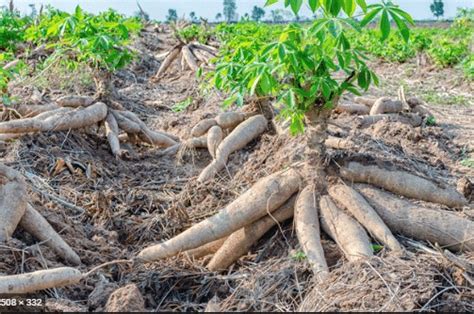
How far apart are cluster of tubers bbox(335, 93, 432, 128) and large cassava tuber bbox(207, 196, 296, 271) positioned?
309 cm

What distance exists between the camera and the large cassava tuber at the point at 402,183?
3344mm

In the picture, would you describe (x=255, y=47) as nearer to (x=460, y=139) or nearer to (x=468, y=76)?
(x=460, y=139)

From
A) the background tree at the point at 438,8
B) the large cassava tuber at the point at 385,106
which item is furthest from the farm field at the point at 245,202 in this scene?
the background tree at the point at 438,8

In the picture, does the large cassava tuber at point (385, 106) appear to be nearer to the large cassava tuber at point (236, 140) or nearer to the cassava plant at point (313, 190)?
the large cassava tuber at point (236, 140)

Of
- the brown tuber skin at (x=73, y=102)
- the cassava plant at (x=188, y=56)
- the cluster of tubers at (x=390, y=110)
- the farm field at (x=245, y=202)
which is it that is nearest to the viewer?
the farm field at (x=245, y=202)

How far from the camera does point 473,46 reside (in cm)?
1066

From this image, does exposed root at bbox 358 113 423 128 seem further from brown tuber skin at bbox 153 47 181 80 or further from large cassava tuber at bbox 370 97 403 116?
brown tuber skin at bbox 153 47 181 80

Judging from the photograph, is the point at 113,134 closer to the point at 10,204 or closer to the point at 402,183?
the point at 10,204

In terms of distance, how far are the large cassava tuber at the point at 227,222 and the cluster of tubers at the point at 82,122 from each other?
1.94 m

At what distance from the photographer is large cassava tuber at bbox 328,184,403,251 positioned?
3.04m

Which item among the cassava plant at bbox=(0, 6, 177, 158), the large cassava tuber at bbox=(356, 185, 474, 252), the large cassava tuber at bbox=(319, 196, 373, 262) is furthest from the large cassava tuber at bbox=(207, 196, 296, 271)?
the cassava plant at bbox=(0, 6, 177, 158)

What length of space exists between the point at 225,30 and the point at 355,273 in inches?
358

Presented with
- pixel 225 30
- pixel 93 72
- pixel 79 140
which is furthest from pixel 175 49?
pixel 79 140

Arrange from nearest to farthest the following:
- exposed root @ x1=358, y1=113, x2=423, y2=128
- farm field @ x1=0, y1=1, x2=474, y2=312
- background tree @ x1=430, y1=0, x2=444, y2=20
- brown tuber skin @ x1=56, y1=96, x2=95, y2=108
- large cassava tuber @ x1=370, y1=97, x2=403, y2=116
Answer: farm field @ x1=0, y1=1, x2=474, y2=312
brown tuber skin @ x1=56, y1=96, x2=95, y2=108
exposed root @ x1=358, y1=113, x2=423, y2=128
large cassava tuber @ x1=370, y1=97, x2=403, y2=116
background tree @ x1=430, y1=0, x2=444, y2=20
